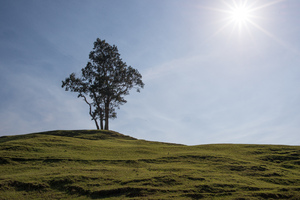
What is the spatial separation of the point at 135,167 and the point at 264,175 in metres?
13.2

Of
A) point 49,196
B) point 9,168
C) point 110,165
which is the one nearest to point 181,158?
point 110,165

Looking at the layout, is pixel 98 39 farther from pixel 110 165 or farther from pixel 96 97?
pixel 110 165

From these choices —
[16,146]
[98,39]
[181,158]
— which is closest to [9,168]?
[16,146]

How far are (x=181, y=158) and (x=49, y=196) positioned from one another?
53.3 feet

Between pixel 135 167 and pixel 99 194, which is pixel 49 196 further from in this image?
pixel 135 167

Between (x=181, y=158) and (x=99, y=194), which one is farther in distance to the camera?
(x=181, y=158)

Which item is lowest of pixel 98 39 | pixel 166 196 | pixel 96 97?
pixel 166 196

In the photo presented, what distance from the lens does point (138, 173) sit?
75.7ft

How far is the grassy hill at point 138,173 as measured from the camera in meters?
18.5

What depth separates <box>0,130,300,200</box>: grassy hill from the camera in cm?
1845

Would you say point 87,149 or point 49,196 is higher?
point 87,149

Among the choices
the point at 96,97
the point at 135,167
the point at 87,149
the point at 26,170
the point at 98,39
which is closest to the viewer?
the point at 26,170

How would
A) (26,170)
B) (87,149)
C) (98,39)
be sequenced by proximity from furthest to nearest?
(98,39) < (87,149) < (26,170)

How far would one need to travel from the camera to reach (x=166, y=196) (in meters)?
17.4
